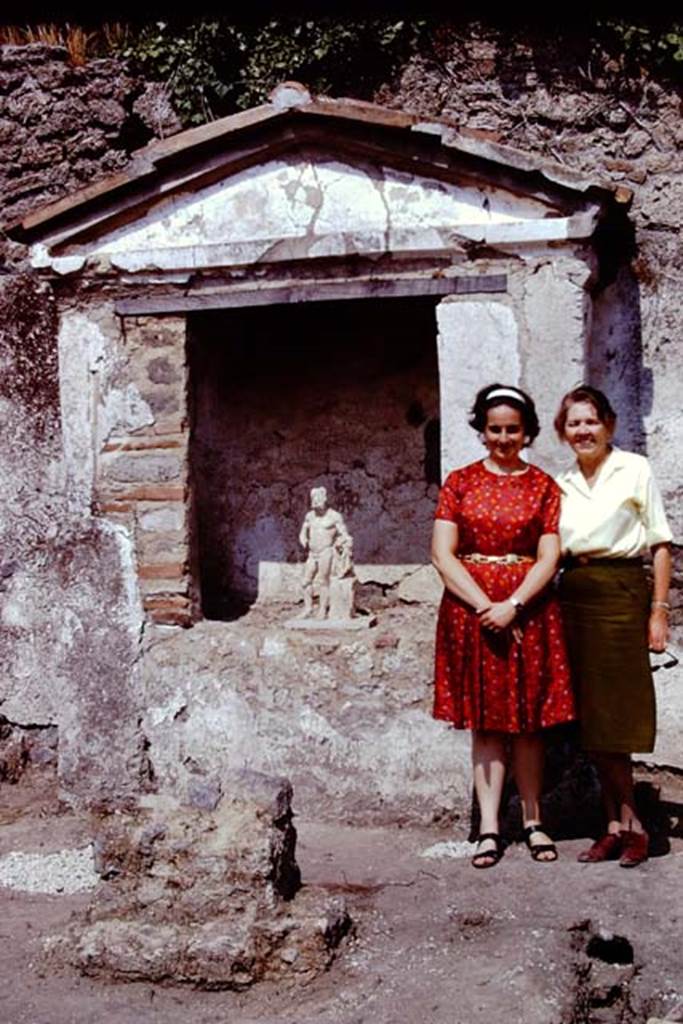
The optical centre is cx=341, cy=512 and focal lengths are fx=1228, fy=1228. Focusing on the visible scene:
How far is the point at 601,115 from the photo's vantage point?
557 cm

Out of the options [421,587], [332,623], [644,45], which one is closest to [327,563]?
[332,623]

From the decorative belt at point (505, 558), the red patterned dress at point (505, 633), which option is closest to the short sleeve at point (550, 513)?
the red patterned dress at point (505, 633)

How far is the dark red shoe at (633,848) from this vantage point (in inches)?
173

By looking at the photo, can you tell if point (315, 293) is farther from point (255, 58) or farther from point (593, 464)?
point (255, 58)

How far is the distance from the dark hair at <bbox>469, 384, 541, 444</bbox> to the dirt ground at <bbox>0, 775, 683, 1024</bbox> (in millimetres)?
1593

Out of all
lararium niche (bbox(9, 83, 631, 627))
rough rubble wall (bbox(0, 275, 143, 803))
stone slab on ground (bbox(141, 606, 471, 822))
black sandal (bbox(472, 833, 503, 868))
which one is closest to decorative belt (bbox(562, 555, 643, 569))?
lararium niche (bbox(9, 83, 631, 627))

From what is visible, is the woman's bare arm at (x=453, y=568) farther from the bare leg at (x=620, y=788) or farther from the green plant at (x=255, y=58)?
the green plant at (x=255, y=58)

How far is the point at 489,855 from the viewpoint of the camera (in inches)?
176

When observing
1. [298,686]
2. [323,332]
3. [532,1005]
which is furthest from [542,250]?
[532,1005]

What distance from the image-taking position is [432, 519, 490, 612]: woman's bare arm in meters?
4.42

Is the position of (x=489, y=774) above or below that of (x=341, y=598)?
below

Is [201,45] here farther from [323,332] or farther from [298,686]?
[298,686]

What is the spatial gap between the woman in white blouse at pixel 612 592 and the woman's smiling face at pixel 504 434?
0.17 m

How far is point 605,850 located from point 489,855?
0.42 meters
